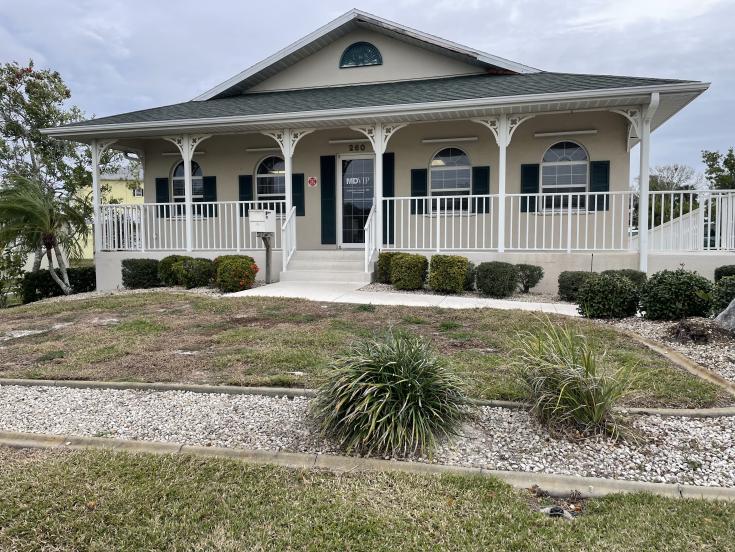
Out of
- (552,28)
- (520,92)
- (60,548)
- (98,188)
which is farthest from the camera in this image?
(552,28)

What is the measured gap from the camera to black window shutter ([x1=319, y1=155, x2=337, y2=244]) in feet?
40.0

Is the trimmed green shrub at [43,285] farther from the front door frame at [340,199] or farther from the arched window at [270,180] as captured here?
the front door frame at [340,199]

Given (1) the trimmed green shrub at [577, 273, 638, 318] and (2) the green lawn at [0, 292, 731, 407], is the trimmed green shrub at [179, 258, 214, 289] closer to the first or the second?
(2) the green lawn at [0, 292, 731, 407]

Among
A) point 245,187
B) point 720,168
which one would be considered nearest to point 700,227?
point 245,187

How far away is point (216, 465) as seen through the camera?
8.82ft

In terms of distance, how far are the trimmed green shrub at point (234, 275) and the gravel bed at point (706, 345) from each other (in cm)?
639

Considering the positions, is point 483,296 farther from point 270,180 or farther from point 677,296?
point 270,180

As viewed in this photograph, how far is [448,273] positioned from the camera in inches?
350

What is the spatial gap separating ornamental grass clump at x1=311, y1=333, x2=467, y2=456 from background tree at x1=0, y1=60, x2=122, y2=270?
1519cm

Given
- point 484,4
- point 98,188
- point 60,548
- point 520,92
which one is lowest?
point 60,548

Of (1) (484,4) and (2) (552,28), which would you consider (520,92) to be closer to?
(1) (484,4)

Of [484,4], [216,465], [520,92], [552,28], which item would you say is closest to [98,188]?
[520,92]

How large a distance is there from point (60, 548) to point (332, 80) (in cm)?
1266

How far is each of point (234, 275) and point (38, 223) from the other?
4.73m
